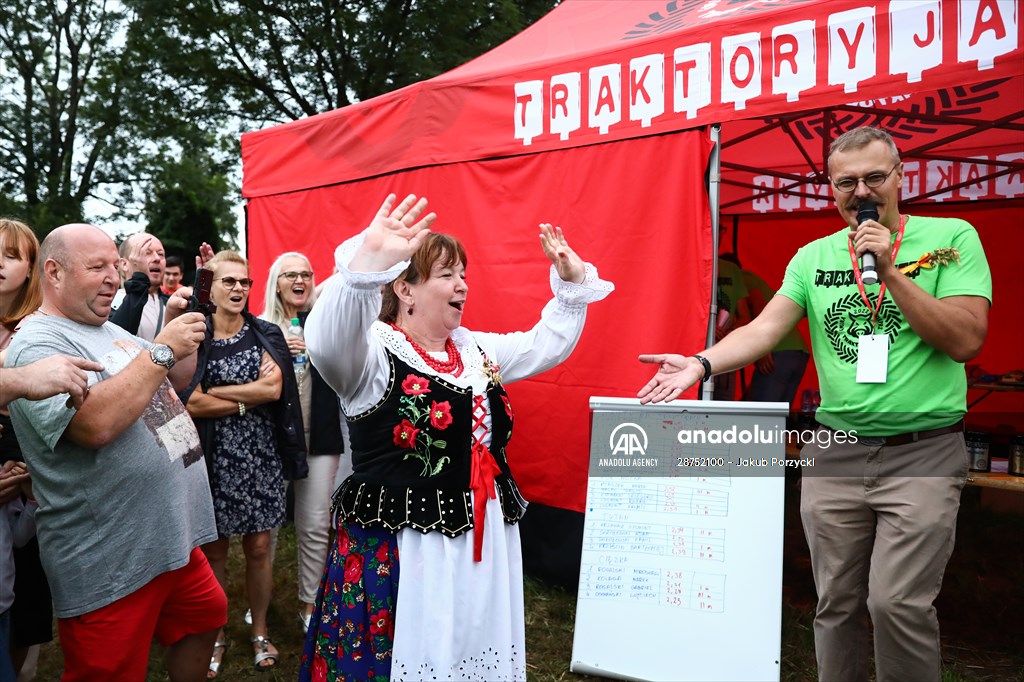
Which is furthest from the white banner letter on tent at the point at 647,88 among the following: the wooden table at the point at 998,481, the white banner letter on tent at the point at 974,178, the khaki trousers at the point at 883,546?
the white banner letter on tent at the point at 974,178

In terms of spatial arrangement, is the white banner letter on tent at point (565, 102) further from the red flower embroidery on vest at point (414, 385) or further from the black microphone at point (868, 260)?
the red flower embroidery on vest at point (414, 385)

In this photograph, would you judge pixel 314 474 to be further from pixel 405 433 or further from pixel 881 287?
pixel 881 287

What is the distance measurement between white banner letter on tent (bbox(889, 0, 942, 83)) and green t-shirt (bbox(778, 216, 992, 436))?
2.48 ft

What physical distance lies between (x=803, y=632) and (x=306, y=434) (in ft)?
8.85

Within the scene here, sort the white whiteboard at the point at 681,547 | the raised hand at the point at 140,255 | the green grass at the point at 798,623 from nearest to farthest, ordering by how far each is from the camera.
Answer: the white whiteboard at the point at 681,547 → the green grass at the point at 798,623 → the raised hand at the point at 140,255

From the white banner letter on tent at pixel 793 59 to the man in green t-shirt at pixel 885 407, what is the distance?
0.80m

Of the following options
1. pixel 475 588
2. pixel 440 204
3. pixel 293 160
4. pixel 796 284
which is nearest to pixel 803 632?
pixel 796 284

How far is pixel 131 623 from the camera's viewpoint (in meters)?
2.53

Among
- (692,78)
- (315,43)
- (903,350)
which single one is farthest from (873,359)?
(315,43)

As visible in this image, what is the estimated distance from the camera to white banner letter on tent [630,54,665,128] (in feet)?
12.2

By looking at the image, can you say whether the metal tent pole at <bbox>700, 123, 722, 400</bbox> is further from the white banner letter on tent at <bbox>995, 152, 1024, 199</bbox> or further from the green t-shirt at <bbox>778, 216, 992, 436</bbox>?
the white banner letter on tent at <bbox>995, 152, 1024, 199</bbox>

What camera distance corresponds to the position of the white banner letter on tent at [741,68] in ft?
11.1

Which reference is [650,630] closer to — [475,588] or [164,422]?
[475,588]

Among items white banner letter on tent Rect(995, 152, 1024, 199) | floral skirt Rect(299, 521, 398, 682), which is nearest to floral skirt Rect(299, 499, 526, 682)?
floral skirt Rect(299, 521, 398, 682)
